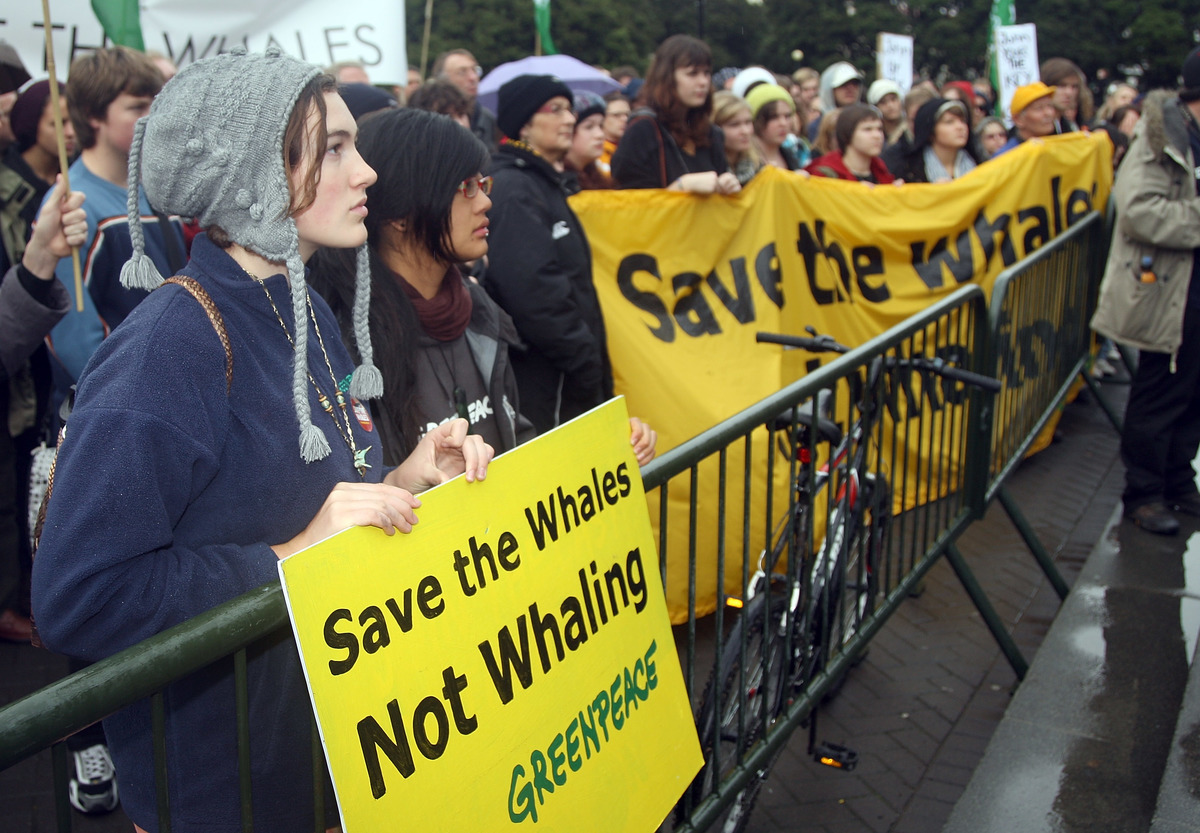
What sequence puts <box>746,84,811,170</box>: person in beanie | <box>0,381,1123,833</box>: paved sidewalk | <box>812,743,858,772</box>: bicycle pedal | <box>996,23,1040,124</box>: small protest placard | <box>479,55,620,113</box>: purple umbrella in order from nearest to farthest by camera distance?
<box>812,743,858,772</box>: bicycle pedal < <box>0,381,1123,833</box>: paved sidewalk < <box>746,84,811,170</box>: person in beanie < <box>479,55,620,113</box>: purple umbrella < <box>996,23,1040,124</box>: small protest placard

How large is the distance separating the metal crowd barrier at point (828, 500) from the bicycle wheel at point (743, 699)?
26 millimetres

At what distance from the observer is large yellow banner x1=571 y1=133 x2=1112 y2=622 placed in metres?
4.63

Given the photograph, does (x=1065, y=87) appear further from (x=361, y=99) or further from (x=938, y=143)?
(x=361, y=99)

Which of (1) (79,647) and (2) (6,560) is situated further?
(2) (6,560)

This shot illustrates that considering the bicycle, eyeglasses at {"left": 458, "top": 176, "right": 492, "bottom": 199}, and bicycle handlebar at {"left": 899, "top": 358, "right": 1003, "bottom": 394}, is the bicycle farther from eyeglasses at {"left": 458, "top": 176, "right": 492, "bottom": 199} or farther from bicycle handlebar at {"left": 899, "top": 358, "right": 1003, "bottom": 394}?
eyeglasses at {"left": 458, "top": 176, "right": 492, "bottom": 199}

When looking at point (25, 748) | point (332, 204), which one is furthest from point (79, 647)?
point (332, 204)

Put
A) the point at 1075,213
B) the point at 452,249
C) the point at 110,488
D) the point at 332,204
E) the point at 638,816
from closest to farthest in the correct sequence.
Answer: the point at 110,488 < the point at 332,204 < the point at 638,816 < the point at 452,249 < the point at 1075,213

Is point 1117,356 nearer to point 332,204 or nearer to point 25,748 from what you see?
point 332,204

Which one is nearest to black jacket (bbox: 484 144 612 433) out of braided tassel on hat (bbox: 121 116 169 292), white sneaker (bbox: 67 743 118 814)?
white sneaker (bbox: 67 743 118 814)

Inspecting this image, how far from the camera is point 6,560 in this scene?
13.4 feet

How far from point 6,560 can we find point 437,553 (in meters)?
3.27

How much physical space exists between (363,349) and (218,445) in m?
0.50

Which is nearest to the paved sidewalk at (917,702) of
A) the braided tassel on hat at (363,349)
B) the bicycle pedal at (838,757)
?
the bicycle pedal at (838,757)

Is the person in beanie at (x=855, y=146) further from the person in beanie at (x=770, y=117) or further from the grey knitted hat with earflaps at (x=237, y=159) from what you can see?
the grey knitted hat with earflaps at (x=237, y=159)
